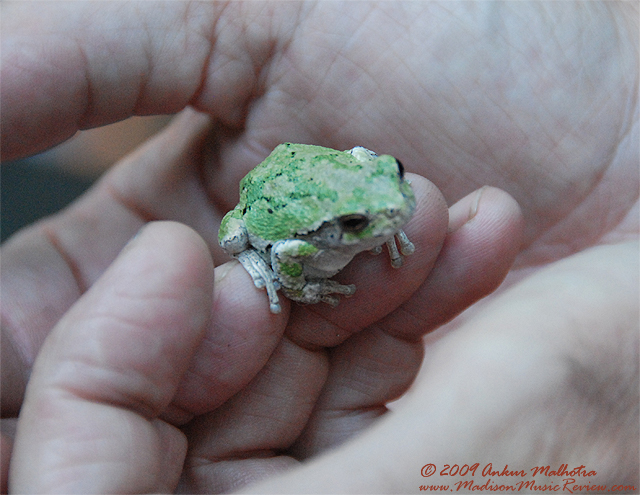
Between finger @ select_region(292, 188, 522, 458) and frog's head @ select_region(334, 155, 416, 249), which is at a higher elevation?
frog's head @ select_region(334, 155, 416, 249)

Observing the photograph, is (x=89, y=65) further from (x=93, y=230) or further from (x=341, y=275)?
(x=341, y=275)

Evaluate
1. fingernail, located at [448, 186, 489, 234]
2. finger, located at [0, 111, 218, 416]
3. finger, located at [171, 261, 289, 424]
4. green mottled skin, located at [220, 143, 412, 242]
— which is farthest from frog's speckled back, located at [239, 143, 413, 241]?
finger, located at [0, 111, 218, 416]

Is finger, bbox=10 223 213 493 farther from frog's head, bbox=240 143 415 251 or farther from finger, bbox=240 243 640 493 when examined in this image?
finger, bbox=240 243 640 493

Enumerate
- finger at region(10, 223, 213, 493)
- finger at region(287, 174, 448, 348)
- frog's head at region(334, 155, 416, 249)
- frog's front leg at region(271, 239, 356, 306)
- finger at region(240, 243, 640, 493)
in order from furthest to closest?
finger at region(287, 174, 448, 348) < frog's front leg at region(271, 239, 356, 306) < frog's head at region(334, 155, 416, 249) < finger at region(10, 223, 213, 493) < finger at region(240, 243, 640, 493)

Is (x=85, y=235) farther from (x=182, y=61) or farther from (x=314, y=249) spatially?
(x=314, y=249)

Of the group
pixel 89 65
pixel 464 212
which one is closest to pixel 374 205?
pixel 464 212

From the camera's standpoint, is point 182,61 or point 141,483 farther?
point 182,61

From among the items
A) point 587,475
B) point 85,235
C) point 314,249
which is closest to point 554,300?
point 587,475
